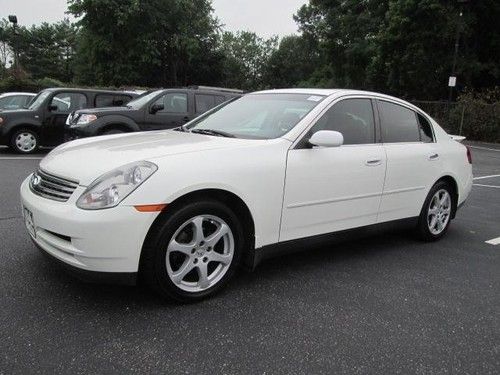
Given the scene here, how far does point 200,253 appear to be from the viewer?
11.1ft

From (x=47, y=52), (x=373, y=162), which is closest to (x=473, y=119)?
(x=373, y=162)

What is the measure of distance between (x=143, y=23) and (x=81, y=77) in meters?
13.9

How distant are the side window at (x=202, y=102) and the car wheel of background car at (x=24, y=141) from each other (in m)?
3.85

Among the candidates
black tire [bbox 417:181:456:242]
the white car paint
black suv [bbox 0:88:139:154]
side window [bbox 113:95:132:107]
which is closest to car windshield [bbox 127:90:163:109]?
side window [bbox 113:95:132:107]

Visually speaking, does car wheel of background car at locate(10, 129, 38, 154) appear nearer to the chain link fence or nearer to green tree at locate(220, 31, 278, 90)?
the chain link fence

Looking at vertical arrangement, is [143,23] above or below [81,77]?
above

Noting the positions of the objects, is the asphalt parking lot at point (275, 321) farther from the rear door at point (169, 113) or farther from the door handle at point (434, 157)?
the rear door at point (169, 113)

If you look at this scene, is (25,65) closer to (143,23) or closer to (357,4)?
(143,23)

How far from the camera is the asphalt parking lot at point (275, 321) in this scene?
2721mm

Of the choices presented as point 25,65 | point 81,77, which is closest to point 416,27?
point 81,77

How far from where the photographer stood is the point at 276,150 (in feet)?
12.2

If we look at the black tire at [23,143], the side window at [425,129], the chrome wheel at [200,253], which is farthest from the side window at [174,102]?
the chrome wheel at [200,253]

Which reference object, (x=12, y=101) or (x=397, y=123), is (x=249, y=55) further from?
(x=397, y=123)

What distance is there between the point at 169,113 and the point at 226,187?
7700 millimetres
